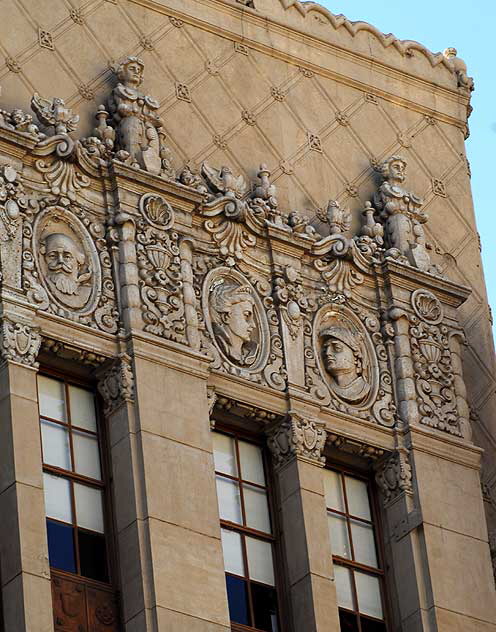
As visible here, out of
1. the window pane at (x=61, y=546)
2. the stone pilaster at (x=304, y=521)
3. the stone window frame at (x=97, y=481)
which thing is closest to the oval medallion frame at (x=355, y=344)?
the stone pilaster at (x=304, y=521)

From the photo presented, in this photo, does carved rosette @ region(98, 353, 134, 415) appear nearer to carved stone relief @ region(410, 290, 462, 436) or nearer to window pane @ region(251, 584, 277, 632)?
window pane @ region(251, 584, 277, 632)

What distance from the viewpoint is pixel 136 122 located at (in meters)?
31.8

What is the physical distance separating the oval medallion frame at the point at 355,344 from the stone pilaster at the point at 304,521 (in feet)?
2.88

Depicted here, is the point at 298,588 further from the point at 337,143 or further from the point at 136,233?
the point at 337,143

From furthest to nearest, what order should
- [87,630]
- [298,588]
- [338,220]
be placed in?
[338,220]
[298,588]
[87,630]

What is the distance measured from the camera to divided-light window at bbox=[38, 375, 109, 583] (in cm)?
2881

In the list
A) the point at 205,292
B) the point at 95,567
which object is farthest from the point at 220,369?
the point at 95,567

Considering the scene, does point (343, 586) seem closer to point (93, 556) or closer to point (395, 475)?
point (395, 475)

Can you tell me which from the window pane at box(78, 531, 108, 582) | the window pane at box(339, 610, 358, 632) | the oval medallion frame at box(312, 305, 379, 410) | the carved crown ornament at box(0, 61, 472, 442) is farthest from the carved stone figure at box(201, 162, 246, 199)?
the window pane at box(339, 610, 358, 632)

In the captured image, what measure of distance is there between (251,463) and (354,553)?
163 centimetres

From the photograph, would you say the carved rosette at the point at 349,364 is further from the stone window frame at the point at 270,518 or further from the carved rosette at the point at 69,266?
the carved rosette at the point at 69,266

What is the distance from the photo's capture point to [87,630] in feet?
93.2

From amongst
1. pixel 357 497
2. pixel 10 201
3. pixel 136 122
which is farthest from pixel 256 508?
pixel 136 122

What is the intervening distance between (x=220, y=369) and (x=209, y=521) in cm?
218
